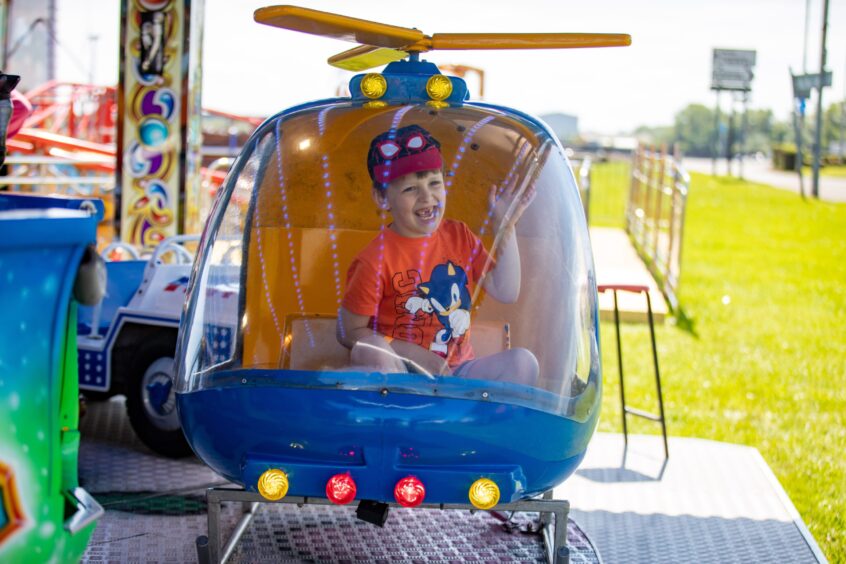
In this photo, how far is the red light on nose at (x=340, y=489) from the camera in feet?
9.66

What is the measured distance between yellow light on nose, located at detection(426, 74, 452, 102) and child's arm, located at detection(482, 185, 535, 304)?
1.21 feet

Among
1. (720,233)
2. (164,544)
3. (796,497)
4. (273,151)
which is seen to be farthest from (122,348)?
(720,233)

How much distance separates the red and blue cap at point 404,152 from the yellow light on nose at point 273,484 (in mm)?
1062

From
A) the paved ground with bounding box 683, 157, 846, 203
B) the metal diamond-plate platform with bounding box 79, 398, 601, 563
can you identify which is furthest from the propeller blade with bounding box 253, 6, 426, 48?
the paved ground with bounding box 683, 157, 846, 203

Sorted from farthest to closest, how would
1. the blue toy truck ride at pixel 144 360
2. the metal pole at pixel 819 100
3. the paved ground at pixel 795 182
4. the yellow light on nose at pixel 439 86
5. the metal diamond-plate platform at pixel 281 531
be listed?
the paved ground at pixel 795 182 → the metal pole at pixel 819 100 → the blue toy truck ride at pixel 144 360 → the metal diamond-plate platform at pixel 281 531 → the yellow light on nose at pixel 439 86

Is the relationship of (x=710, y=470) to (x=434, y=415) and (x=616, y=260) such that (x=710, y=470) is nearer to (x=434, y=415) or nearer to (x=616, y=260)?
(x=434, y=415)

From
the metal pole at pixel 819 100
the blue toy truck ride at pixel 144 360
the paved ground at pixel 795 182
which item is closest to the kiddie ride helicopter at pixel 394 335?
the blue toy truck ride at pixel 144 360

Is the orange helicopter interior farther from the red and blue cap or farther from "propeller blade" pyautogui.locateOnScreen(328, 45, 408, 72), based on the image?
"propeller blade" pyautogui.locateOnScreen(328, 45, 408, 72)

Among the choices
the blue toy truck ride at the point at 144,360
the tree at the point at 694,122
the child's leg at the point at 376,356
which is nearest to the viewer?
the child's leg at the point at 376,356

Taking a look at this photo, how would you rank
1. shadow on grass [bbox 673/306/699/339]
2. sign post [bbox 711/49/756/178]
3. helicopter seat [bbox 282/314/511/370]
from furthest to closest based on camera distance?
sign post [bbox 711/49/756/178] → shadow on grass [bbox 673/306/699/339] → helicopter seat [bbox 282/314/511/370]

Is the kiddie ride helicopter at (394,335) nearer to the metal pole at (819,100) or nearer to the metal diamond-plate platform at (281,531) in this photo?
the metal diamond-plate platform at (281,531)

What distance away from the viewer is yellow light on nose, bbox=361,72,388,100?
342 centimetres

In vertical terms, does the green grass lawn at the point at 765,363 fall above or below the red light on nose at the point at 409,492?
below

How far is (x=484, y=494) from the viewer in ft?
9.72
